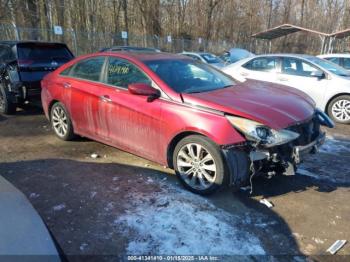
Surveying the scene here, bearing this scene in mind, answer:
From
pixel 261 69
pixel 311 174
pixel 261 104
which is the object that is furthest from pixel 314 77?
pixel 261 104

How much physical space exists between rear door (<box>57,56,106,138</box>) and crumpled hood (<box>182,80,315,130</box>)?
1.64 metres

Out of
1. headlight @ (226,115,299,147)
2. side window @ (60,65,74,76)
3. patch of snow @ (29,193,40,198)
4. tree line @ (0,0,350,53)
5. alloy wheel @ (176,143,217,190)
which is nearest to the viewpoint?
headlight @ (226,115,299,147)

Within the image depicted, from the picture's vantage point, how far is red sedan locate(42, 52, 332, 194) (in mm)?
3613

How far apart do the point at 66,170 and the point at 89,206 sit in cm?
117

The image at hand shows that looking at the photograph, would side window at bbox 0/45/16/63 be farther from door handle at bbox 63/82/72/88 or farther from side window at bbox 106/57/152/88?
side window at bbox 106/57/152/88

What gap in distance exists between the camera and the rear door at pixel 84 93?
4.95 metres

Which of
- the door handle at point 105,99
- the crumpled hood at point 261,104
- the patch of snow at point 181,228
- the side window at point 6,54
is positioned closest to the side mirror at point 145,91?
the crumpled hood at point 261,104

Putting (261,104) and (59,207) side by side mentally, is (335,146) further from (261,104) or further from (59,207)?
(59,207)

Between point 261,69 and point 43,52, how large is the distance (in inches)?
211

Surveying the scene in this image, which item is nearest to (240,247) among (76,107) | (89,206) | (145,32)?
(89,206)

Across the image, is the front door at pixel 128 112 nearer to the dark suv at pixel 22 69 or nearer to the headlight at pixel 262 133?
the headlight at pixel 262 133

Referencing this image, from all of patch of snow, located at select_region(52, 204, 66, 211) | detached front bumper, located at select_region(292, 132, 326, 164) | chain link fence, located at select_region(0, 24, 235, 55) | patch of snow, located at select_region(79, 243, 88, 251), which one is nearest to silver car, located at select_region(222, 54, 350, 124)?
detached front bumper, located at select_region(292, 132, 326, 164)

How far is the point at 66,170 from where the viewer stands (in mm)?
4676

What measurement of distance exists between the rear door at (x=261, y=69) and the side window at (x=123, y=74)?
15.4 feet
